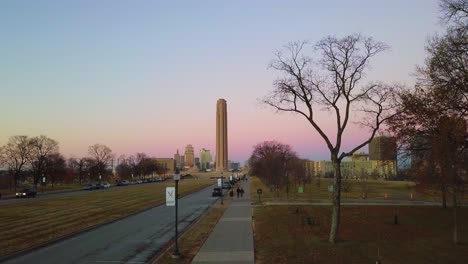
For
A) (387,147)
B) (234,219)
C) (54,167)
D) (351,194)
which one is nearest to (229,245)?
(387,147)

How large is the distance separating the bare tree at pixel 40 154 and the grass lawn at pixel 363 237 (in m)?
92.2

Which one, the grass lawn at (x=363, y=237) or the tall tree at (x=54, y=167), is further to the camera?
the tall tree at (x=54, y=167)

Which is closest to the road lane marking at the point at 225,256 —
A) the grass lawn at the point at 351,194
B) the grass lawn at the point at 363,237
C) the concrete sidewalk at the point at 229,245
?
the concrete sidewalk at the point at 229,245

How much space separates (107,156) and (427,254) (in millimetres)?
168002

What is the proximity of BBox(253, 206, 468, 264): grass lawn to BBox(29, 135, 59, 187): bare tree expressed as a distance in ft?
303

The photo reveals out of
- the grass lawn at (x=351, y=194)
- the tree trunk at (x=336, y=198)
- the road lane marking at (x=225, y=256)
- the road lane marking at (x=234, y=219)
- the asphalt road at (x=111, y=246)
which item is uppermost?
the tree trunk at (x=336, y=198)

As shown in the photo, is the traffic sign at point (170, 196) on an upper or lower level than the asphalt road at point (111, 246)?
upper

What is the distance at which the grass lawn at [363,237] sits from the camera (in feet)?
65.3

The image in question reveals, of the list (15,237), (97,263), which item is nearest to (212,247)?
(97,263)

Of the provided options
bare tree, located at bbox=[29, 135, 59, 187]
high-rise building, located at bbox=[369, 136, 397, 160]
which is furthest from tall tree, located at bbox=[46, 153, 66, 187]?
high-rise building, located at bbox=[369, 136, 397, 160]

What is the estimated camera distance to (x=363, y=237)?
25.6 m

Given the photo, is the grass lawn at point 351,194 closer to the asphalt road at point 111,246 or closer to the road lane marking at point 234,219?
the road lane marking at point 234,219

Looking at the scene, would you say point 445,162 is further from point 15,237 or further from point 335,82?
point 15,237

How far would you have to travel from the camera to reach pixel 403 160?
31.6 metres
